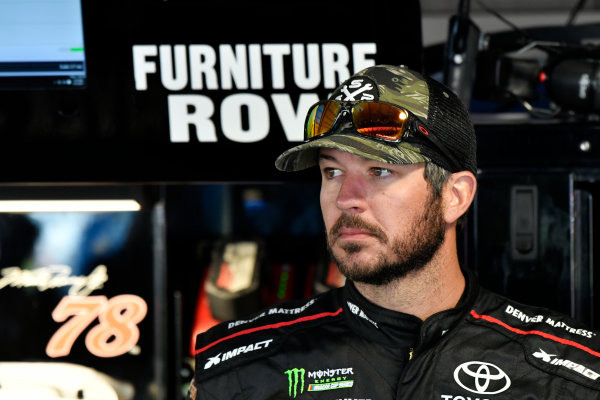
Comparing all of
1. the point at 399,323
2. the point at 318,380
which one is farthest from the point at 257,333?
the point at 399,323

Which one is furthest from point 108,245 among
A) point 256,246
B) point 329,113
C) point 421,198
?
point 421,198

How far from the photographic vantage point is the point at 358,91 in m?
1.47

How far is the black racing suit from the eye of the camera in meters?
1.43

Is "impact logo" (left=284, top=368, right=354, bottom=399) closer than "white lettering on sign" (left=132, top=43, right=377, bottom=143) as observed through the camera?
Yes

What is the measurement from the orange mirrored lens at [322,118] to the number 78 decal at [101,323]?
25.7 inches

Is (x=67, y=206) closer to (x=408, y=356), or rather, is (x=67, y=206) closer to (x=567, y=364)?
(x=408, y=356)

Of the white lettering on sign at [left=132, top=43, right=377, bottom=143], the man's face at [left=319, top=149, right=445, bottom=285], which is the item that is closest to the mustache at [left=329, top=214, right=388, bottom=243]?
the man's face at [left=319, top=149, right=445, bottom=285]

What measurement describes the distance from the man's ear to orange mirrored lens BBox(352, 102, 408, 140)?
0.51 feet

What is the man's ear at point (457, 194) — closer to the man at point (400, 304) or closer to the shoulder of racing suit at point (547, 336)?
the man at point (400, 304)

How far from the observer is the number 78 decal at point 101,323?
6.18 feet

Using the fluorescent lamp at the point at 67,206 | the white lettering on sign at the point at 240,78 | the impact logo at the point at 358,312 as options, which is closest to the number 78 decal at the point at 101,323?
the fluorescent lamp at the point at 67,206

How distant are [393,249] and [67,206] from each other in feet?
2.88

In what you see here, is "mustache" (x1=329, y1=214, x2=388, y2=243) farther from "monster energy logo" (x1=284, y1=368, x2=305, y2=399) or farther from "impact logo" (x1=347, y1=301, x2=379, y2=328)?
"monster energy logo" (x1=284, y1=368, x2=305, y2=399)

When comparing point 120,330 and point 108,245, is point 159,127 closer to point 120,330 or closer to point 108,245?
point 108,245
